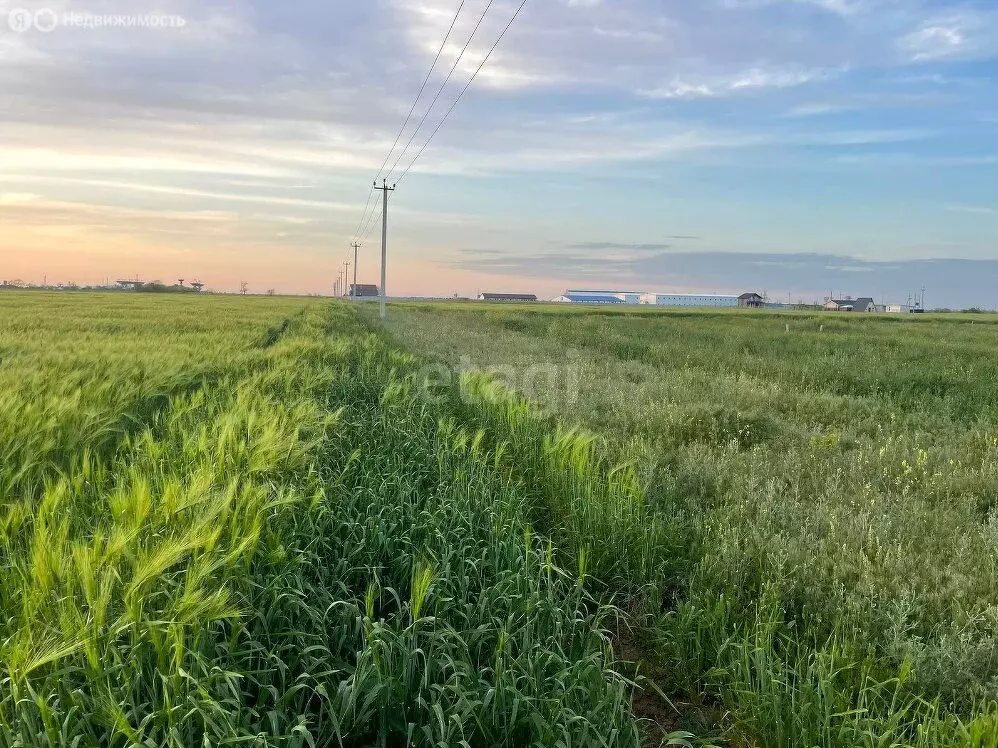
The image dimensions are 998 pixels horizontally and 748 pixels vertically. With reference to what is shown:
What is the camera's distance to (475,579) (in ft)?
10.8

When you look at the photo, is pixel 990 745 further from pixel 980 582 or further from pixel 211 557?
pixel 211 557

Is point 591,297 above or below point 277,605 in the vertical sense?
above

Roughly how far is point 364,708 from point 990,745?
2232 millimetres

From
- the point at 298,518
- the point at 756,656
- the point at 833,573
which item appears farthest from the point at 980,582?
the point at 298,518

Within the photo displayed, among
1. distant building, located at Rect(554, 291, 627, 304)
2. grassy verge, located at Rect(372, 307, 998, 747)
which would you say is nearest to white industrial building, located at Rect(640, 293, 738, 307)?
distant building, located at Rect(554, 291, 627, 304)

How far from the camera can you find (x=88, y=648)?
1901 mm

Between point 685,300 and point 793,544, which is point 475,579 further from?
point 685,300

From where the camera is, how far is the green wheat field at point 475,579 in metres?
2.09

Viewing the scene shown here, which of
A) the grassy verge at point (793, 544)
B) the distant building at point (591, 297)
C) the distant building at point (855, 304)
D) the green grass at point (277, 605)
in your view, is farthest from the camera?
the distant building at point (591, 297)

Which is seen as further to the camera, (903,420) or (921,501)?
(903,420)

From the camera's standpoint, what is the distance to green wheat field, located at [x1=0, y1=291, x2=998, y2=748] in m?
2.09

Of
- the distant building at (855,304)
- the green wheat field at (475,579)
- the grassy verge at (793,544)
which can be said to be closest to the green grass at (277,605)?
the green wheat field at (475,579)

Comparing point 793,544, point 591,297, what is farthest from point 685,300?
point 793,544

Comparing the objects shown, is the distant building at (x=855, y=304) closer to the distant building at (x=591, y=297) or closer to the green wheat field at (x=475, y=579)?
the distant building at (x=591, y=297)
